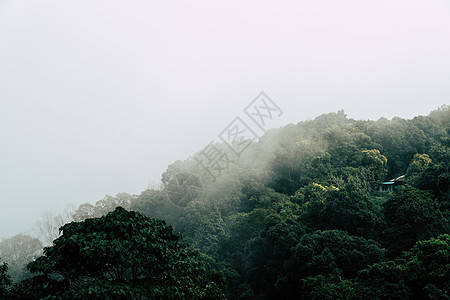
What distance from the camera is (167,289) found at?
6.96 meters

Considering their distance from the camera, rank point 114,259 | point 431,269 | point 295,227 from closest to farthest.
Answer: point 114,259
point 431,269
point 295,227

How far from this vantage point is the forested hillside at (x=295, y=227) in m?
7.01

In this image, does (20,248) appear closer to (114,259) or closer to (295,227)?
(295,227)

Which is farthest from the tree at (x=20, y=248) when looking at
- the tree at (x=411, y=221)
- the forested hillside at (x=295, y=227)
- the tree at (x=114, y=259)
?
the tree at (x=114, y=259)

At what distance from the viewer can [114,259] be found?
22.0ft

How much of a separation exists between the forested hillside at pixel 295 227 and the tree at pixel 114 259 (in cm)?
3

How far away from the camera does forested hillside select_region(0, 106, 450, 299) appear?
7.01 metres

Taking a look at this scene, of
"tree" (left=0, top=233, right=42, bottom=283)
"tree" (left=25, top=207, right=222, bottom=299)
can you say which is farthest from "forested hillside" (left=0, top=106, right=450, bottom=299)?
"tree" (left=0, top=233, right=42, bottom=283)

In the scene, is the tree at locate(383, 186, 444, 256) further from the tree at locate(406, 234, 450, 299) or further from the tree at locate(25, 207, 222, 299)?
the tree at locate(25, 207, 222, 299)

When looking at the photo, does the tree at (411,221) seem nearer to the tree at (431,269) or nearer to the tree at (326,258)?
the tree at (326,258)

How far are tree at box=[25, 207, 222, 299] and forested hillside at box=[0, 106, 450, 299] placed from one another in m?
0.03

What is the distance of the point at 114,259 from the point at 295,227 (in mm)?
12027

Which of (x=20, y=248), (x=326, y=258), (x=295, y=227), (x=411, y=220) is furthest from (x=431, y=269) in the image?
(x=20, y=248)

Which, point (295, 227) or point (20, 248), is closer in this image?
point (295, 227)
